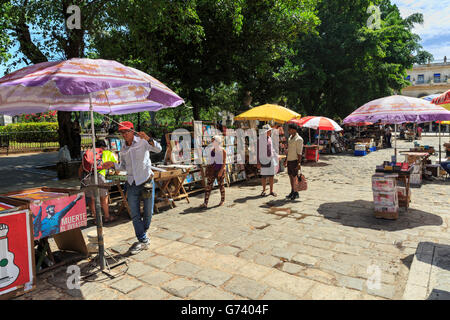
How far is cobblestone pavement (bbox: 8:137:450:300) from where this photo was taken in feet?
12.0

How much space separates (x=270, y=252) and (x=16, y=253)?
11.0 ft

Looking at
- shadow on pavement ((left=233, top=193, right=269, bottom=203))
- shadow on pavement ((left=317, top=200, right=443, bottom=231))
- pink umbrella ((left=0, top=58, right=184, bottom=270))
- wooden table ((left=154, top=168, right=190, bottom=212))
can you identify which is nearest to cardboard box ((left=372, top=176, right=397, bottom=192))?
shadow on pavement ((left=317, top=200, right=443, bottom=231))

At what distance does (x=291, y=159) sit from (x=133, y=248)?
Result: 190 inches

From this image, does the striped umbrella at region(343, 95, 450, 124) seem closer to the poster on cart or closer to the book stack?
the book stack

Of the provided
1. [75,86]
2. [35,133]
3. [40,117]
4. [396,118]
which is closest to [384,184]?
[396,118]

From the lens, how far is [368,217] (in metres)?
6.51

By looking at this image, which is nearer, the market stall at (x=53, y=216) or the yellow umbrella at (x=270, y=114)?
the market stall at (x=53, y=216)

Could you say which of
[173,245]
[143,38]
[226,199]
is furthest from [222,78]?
[173,245]

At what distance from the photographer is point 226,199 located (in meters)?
8.52

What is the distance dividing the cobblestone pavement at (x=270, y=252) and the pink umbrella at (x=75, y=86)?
2.55ft

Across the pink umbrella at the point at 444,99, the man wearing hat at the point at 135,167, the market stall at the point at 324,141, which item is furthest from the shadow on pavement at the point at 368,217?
the market stall at the point at 324,141

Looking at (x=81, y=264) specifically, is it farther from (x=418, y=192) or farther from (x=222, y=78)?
(x=222, y=78)

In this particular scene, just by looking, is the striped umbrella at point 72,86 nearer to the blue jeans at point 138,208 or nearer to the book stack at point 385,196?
the blue jeans at point 138,208

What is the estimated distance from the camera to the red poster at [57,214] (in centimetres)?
388
